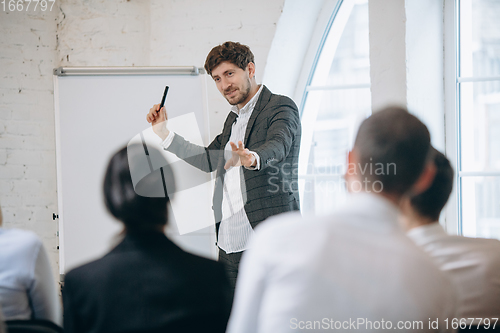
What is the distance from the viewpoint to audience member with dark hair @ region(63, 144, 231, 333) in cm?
87

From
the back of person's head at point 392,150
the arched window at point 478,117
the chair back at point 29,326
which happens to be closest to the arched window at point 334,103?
the arched window at point 478,117

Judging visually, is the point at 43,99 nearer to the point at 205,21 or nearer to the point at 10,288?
the point at 205,21

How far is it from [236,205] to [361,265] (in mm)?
1189

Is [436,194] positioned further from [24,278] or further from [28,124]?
[28,124]

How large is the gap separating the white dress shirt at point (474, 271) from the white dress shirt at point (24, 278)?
92cm

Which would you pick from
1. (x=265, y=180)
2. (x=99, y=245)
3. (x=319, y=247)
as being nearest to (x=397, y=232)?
(x=319, y=247)

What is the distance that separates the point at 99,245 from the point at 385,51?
1.73 meters

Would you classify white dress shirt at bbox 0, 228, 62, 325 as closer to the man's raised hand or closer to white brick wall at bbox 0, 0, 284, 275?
the man's raised hand

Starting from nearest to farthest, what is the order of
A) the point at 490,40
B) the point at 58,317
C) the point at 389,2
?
the point at 58,317, the point at 389,2, the point at 490,40

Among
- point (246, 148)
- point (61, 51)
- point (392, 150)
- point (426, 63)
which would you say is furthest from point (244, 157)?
point (61, 51)

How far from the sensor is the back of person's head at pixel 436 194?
37.0 inches

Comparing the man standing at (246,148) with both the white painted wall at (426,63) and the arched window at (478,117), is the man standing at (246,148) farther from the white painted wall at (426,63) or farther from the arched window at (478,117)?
the arched window at (478,117)

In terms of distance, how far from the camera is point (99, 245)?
2023 mm

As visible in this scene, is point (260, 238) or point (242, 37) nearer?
point (260, 238)
